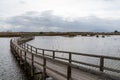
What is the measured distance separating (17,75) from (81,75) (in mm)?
8241

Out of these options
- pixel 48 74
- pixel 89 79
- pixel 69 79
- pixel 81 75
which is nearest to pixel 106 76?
pixel 69 79

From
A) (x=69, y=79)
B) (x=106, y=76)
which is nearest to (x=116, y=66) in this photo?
(x=69, y=79)

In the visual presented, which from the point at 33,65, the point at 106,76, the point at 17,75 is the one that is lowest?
the point at 17,75

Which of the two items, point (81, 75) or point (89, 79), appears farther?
point (81, 75)

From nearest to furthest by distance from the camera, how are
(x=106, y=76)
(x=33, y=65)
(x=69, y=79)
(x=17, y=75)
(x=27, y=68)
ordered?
(x=106, y=76) → (x=69, y=79) → (x=33, y=65) → (x=17, y=75) → (x=27, y=68)

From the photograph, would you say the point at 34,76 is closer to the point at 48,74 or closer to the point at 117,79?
the point at 48,74

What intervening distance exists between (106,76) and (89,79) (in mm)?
3987

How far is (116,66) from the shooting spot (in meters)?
17.6

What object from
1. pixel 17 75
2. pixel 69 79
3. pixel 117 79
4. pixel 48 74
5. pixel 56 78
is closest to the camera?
pixel 117 79

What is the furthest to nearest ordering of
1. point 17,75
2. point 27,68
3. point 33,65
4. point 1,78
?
point 27,68
point 17,75
point 1,78
point 33,65

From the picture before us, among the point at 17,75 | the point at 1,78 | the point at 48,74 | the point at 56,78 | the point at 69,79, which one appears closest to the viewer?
the point at 69,79

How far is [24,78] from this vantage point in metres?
14.7

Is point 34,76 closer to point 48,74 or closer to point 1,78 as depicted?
point 1,78

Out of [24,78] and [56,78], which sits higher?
[56,78]
